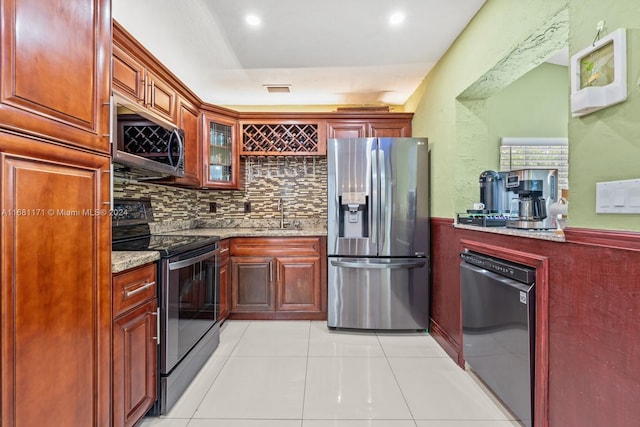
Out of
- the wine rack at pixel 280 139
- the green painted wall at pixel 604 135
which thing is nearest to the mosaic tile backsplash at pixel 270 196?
the wine rack at pixel 280 139

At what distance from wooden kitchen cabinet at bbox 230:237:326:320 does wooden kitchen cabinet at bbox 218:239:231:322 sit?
6 cm

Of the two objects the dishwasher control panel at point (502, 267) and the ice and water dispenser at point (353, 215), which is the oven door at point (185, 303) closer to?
the ice and water dispenser at point (353, 215)

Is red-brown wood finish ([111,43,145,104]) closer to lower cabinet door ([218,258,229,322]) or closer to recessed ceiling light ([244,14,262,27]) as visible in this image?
recessed ceiling light ([244,14,262,27])

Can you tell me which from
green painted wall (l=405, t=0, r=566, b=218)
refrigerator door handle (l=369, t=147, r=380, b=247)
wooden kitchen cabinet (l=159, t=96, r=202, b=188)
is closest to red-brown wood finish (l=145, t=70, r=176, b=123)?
wooden kitchen cabinet (l=159, t=96, r=202, b=188)

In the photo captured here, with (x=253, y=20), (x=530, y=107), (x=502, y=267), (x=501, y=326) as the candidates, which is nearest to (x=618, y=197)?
(x=502, y=267)

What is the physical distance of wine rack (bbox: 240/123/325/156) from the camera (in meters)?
3.42

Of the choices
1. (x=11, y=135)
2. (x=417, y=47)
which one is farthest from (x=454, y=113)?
(x=11, y=135)

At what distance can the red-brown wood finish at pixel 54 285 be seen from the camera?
2.70 feet

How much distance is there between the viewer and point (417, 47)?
2457 mm

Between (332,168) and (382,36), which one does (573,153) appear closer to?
(382,36)

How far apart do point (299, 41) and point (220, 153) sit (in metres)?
1.47

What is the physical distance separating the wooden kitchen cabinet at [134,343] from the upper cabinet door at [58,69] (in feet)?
2.06

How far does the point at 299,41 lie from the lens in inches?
94.0

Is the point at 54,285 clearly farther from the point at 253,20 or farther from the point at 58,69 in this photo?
the point at 253,20
